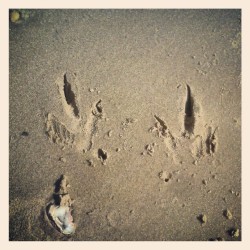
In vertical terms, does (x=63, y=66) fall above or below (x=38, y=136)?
above

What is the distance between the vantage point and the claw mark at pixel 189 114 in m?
2.16

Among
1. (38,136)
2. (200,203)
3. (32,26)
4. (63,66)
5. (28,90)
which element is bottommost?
(200,203)

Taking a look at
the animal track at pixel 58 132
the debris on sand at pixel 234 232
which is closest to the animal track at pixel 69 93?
the animal track at pixel 58 132

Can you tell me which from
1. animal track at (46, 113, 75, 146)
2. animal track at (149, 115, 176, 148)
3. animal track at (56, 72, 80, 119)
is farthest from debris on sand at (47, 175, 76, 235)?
animal track at (149, 115, 176, 148)

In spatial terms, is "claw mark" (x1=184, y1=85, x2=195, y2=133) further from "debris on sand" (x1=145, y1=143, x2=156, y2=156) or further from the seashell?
the seashell

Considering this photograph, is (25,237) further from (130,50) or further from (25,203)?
(130,50)

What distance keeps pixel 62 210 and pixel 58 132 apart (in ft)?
2.32

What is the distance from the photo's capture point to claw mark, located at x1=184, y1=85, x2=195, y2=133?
7.09 feet

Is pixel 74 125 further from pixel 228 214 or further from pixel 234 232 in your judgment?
pixel 234 232

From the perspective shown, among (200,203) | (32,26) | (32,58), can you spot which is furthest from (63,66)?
(200,203)

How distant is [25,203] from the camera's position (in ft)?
6.76

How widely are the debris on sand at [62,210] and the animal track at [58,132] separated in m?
0.32

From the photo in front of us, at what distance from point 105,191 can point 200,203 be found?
882 millimetres

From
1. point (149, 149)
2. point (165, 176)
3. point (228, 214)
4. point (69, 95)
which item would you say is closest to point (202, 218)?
point (228, 214)
